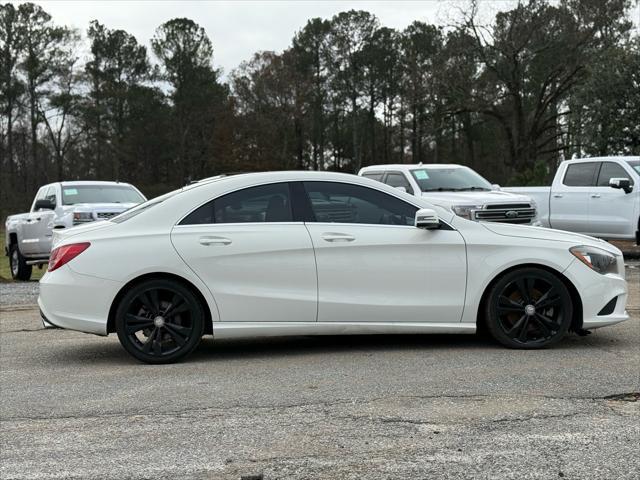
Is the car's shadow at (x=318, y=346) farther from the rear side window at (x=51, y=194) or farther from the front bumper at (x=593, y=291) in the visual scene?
the rear side window at (x=51, y=194)

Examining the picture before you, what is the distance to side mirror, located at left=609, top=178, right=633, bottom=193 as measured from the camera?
14.8 m

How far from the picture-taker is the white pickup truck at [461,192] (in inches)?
523

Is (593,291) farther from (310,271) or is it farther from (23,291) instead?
(23,291)

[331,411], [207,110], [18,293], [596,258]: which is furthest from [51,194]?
[207,110]

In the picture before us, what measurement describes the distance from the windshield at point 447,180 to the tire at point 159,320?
868cm

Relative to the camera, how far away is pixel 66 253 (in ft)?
21.2

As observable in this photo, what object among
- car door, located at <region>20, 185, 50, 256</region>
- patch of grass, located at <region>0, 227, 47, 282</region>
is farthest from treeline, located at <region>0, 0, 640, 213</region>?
car door, located at <region>20, 185, 50, 256</region>

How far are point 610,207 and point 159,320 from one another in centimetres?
1143

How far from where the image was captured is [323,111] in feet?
207

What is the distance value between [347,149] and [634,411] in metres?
61.1

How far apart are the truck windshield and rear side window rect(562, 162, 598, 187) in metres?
8.58

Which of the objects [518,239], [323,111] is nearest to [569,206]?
[518,239]

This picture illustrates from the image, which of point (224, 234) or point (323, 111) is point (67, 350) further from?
point (323, 111)

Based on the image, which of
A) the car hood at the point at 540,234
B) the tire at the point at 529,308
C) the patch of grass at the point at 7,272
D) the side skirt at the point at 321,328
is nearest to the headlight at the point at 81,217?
the patch of grass at the point at 7,272
